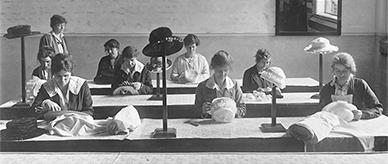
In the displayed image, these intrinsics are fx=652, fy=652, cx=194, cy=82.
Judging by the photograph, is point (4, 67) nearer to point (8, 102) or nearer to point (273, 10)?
point (8, 102)

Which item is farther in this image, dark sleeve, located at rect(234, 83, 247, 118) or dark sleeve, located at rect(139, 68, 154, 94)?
dark sleeve, located at rect(139, 68, 154, 94)

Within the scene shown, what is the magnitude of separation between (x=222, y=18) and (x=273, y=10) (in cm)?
20

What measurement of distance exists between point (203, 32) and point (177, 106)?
303 mm

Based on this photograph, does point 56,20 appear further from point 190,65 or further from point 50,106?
point 190,65

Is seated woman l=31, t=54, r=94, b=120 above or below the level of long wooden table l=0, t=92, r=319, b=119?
above

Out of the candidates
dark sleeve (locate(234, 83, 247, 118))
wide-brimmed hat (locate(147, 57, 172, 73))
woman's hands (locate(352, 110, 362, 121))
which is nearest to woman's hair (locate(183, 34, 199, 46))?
wide-brimmed hat (locate(147, 57, 172, 73))

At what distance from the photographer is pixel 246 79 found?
2.53 meters

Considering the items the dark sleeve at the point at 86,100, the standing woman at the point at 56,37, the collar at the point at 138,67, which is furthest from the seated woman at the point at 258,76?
the standing woman at the point at 56,37

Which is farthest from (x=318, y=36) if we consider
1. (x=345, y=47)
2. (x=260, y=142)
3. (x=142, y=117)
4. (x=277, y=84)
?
(x=142, y=117)

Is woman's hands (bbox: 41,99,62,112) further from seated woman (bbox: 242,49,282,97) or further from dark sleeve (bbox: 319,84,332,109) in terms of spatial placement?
dark sleeve (bbox: 319,84,332,109)

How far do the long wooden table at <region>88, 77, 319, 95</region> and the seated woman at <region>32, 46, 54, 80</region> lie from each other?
196mm

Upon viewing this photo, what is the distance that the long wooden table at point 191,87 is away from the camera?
2455 millimetres

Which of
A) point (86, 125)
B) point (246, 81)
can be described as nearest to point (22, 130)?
point (86, 125)

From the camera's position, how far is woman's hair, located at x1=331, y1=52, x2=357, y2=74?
88.9 inches
